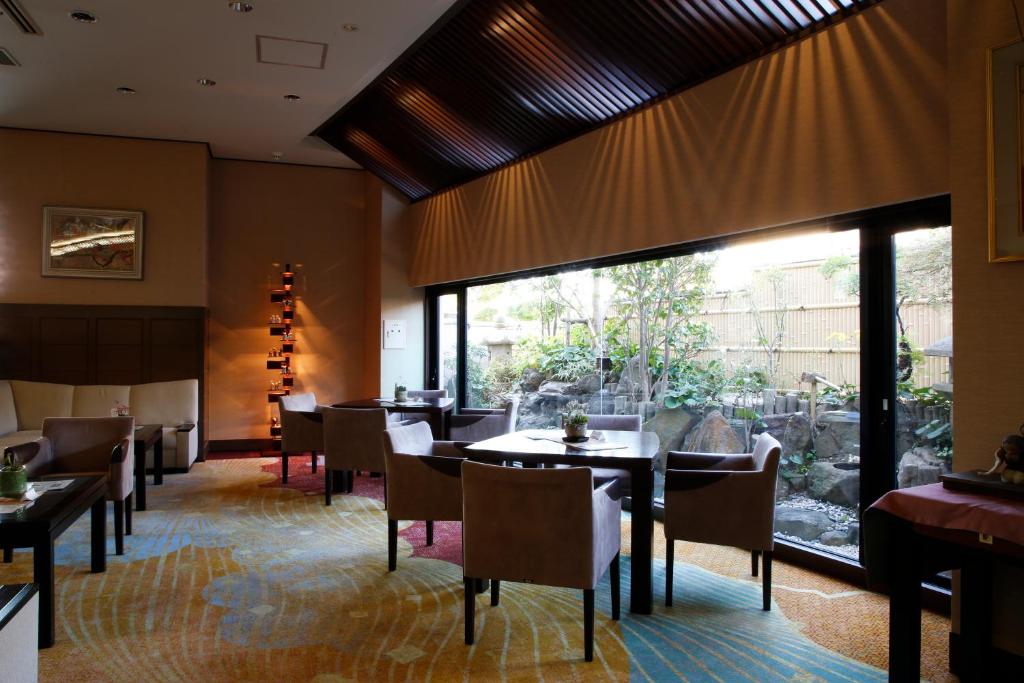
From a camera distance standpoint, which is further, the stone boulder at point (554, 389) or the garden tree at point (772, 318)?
the stone boulder at point (554, 389)

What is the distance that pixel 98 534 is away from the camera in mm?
4148

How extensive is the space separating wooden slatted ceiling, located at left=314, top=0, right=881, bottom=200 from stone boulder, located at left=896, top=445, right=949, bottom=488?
7.81 ft

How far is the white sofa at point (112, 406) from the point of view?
7195mm

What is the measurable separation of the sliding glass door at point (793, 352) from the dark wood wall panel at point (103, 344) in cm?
439

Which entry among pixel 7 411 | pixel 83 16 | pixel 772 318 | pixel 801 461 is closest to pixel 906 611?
pixel 801 461

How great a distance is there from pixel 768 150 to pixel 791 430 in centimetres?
176

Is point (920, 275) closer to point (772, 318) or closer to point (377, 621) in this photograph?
point (772, 318)

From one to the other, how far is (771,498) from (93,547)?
3.95m

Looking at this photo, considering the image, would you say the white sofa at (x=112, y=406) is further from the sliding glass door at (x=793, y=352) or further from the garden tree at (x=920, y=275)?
the garden tree at (x=920, y=275)

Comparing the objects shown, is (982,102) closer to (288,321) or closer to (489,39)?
(489,39)

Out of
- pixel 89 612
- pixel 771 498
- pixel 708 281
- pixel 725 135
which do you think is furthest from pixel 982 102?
pixel 89 612

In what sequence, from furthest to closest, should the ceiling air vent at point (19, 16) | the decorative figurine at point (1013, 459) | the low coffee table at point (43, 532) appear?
the ceiling air vent at point (19, 16) → the low coffee table at point (43, 532) → the decorative figurine at point (1013, 459)

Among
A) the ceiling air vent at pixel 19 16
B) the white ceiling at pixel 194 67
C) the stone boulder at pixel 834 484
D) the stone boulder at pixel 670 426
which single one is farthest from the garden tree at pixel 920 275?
the ceiling air vent at pixel 19 16

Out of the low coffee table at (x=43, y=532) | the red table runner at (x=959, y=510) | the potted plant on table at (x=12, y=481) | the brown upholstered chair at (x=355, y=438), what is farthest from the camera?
the brown upholstered chair at (x=355, y=438)
